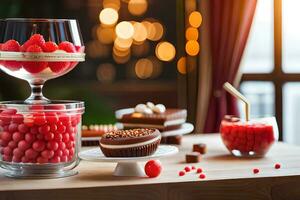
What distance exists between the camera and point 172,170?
7.44 feet

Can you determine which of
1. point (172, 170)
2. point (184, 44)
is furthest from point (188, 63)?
point (172, 170)

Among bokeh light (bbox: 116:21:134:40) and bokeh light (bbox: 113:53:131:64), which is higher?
bokeh light (bbox: 116:21:134:40)

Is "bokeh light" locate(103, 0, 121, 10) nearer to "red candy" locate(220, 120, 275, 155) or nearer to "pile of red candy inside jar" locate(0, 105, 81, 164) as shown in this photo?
"red candy" locate(220, 120, 275, 155)

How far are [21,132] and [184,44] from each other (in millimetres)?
2704

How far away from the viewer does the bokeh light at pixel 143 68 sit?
5.38 metres

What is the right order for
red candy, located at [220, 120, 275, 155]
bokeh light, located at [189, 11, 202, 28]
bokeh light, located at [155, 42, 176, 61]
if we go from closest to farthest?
1. red candy, located at [220, 120, 275, 155]
2. bokeh light, located at [189, 11, 202, 28]
3. bokeh light, located at [155, 42, 176, 61]

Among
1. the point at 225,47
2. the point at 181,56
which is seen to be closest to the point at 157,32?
the point at 181,56

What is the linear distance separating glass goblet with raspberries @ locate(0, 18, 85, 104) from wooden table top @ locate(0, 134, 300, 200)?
0.35m

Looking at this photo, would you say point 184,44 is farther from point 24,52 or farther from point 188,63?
point 24,52

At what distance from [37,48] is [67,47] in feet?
0.35

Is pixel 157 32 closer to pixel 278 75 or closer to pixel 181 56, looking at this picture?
pixel 181 56

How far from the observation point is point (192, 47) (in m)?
4.65

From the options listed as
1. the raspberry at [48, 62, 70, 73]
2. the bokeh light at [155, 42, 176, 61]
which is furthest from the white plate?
the bokeh light at [155, 42, 176, 61]

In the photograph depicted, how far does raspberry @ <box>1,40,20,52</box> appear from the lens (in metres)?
2.23
